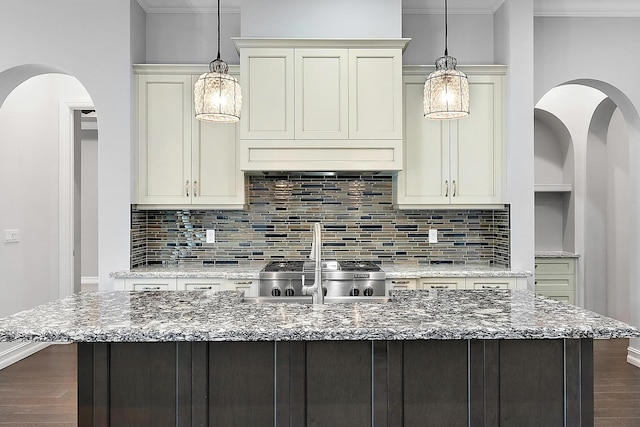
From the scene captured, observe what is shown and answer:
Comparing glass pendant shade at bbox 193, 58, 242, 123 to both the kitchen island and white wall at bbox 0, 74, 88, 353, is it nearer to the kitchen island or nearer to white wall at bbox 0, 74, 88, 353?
the kitchen island

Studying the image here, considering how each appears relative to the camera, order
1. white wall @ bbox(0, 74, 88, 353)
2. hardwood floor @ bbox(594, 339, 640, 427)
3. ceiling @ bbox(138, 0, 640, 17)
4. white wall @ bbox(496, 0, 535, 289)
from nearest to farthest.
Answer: hardwood floor @ bbox(594, 339, 640, 427), white wall @ bbox(496, 0, 535, 289), ceiling @ bbox(138, 0, 640, 17), white wall @ bbox(0, 74, 88, 353)

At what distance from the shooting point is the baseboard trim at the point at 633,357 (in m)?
4.50

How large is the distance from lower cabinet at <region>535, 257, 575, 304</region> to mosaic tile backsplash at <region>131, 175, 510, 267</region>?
1.43 metres

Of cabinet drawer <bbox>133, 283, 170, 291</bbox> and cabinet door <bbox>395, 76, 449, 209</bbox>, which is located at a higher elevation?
cabinet door <bbox>395, 76, 449, 209</bbox>

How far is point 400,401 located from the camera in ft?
6.41

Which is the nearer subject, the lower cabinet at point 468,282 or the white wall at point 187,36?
the lower cabinet at point 468,282

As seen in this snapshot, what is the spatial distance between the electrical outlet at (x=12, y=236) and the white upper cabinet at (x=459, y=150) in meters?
3.33

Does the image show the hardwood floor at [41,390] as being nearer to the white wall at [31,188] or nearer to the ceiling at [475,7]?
the white wall at [31,188]

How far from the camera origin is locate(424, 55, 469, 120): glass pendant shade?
315cm

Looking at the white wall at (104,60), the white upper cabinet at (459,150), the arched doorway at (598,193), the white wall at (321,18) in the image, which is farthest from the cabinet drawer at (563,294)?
the white wall at (104,60)

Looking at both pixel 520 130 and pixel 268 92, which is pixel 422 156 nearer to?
→ pixel 520 130

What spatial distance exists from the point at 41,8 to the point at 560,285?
18.2ft

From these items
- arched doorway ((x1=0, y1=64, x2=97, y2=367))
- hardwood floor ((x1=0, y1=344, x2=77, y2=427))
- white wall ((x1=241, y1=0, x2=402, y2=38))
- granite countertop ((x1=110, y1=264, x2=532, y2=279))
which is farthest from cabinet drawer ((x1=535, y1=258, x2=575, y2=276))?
arched doorway ((x1=0, y1=64, x2=97, y2=367))

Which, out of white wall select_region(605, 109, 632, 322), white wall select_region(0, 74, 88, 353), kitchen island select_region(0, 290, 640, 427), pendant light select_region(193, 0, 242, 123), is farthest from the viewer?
white wall select_region(605, 109, 632, 322)
